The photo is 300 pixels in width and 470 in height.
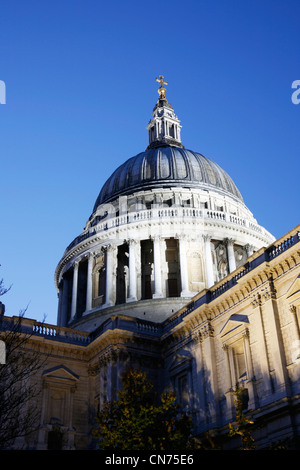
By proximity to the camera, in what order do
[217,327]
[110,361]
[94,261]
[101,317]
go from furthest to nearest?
[94,261] < [101,317] < [110,361] < [217,327]

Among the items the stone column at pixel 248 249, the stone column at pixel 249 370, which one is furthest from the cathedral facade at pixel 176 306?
the stone column at pixel 248 249

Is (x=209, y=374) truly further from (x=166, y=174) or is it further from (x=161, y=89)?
(x=161, y=89)

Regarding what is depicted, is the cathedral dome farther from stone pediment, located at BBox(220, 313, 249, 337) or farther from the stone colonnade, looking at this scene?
stone pediment, located at BBox(220, 313, 249, 337)

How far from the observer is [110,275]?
153 feet

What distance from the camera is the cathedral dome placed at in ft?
176

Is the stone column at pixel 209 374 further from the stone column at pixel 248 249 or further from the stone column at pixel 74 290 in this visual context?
the stone column at pixel 74 290

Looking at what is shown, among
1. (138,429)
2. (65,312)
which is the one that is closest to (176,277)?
(65,312)

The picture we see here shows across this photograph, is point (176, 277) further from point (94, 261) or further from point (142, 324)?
point (142, 324)

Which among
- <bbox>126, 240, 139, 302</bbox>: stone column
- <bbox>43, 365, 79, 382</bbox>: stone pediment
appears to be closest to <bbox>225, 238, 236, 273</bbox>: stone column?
<bbox>126, 240, 139, 302</bbox>: stone column

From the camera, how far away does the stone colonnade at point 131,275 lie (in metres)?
45.1

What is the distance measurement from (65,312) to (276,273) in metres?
27.4

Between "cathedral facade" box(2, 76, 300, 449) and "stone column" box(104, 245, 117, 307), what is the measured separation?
0.29 feet

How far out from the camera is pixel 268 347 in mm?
26797

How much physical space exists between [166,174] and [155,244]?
9.99 meters
